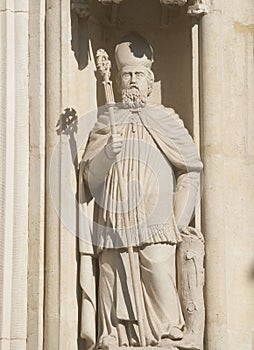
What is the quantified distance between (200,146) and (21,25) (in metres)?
1.35

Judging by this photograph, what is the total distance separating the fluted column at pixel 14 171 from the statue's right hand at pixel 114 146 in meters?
0.55

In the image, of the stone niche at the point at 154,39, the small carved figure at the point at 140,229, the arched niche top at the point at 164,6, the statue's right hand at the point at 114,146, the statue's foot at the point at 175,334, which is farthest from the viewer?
the stone niche at the point at 154,39

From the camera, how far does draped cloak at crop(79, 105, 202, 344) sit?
31.7 feet

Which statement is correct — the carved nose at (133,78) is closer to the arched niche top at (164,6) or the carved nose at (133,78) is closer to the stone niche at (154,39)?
the stone niche at (154,39)

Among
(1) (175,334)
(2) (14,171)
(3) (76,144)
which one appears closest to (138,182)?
(3) (76,144)

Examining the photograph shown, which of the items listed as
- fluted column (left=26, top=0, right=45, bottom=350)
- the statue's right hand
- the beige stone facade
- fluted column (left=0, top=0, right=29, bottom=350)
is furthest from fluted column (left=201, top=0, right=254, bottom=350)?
fluted column (left=0, top=0, right=29, bottom=350)

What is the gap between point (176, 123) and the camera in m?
9.94

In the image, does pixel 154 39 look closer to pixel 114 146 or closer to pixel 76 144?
pixel 76 144

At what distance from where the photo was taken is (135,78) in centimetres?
1000

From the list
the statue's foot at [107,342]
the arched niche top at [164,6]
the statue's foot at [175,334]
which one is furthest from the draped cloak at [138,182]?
the arched niche top at [164,6]

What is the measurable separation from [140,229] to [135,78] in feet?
3.20

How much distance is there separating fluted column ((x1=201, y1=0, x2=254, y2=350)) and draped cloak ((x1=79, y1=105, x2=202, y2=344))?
0.15m

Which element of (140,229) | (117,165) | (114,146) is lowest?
(140,229)

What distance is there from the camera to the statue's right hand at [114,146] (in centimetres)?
964
